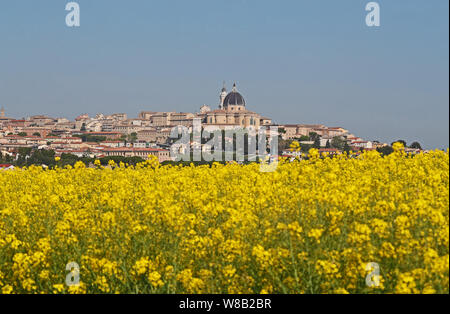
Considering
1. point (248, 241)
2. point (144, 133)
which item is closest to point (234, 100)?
point (144, 133)

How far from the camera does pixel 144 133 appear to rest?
6555 inches

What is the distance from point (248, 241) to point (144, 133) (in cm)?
16208

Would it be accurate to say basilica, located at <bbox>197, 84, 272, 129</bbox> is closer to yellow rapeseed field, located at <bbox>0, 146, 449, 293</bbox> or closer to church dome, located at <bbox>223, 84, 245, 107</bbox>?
church dome, located at <bbox>223, 84, 245, 107</bbox>

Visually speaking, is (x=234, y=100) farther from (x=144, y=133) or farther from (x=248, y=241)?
(x=248, y=241)

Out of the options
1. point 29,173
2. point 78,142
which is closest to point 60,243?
point 29,173

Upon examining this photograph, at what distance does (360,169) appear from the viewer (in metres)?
9.83

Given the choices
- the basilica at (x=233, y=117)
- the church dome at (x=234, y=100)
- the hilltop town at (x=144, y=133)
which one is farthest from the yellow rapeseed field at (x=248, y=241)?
the church dome at (x=234, y=100)

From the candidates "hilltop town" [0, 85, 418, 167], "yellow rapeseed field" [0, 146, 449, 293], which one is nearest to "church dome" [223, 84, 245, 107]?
"hilltop town" [0, 85, 418, 167]

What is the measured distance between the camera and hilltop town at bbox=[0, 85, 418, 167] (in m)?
125

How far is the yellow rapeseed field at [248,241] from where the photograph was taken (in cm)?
529

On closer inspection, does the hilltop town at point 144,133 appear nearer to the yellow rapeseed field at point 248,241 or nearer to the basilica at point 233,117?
the basilica at point 233,117

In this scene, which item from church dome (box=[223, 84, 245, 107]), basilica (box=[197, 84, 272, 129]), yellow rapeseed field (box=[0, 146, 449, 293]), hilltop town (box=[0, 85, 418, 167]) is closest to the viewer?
yellow rapeseed field (box=[0, 146, 449, 293])

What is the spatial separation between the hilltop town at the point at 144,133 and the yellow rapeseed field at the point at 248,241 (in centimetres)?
10306

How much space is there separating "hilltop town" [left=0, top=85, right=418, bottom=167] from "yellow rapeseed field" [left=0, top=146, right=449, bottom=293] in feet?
338
